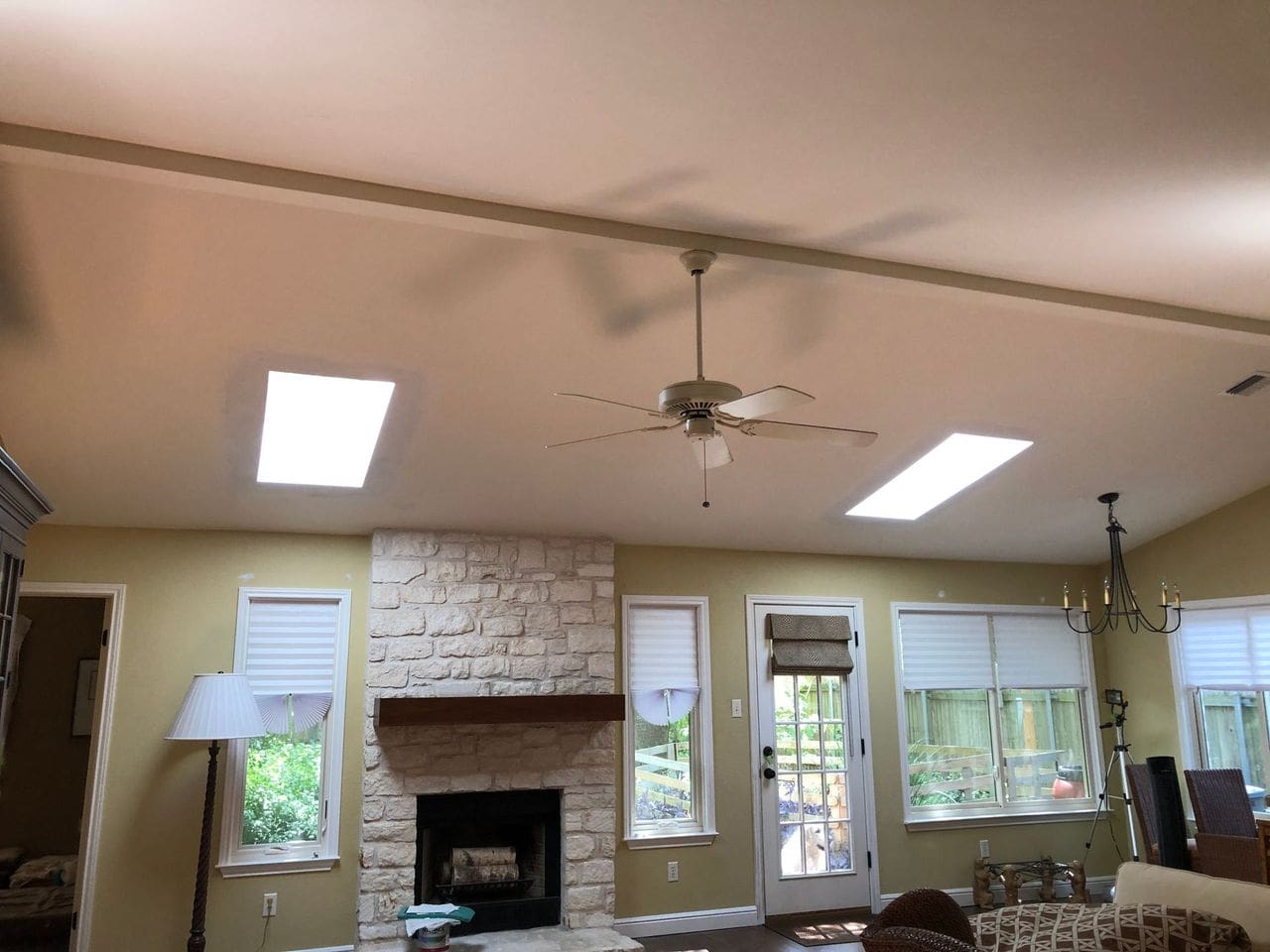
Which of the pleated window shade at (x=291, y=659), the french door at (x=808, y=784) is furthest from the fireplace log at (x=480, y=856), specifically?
the french door at (x=808, y=784)

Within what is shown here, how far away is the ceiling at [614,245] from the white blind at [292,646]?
531 millimetres

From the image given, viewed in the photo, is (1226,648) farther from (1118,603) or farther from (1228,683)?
(1118,603)

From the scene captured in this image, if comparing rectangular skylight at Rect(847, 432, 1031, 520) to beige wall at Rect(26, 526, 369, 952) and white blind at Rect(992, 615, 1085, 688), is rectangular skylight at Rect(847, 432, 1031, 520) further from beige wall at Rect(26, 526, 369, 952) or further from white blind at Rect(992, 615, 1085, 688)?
beige wall at Rect(26, 526, 369, 952)

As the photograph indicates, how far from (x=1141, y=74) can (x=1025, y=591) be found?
589 cm

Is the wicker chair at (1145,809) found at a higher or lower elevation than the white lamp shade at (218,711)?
lower

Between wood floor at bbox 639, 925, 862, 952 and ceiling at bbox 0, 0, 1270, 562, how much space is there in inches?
104

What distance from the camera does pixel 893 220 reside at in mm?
3576

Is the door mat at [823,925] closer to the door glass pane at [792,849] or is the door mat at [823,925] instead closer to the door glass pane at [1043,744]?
the door glass pane at [792,849]

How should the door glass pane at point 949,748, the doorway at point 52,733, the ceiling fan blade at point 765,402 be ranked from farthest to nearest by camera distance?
1. the door glass pane at point 949,748
2. the doorway at point 52,733
3. the ceiling fan blade at point 765,402

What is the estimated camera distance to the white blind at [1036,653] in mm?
7672

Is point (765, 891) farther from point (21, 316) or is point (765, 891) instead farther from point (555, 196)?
point (21, 316)

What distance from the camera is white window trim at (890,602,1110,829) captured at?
7.15m

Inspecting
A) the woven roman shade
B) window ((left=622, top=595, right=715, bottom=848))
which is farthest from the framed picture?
the woven roman shade

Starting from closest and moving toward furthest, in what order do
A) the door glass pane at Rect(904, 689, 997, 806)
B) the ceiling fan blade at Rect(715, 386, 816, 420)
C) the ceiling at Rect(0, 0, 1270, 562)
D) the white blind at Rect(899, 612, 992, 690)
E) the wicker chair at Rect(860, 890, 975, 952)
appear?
1. the ceiling at Rect(0, 0, 1270, 562)
2. the ceiling fan blade at Rect(715, 386, 816, 420)
3. the wicker chair at Rect(860, 890, 975, 952)
4. the door glass pane at Rect(904, 689, 997, 806)
5. the white blind at Rect(899, 612, 992, 690)
